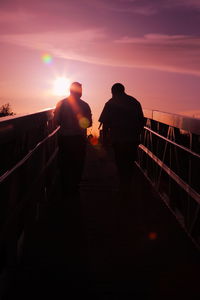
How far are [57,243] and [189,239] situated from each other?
1.41m

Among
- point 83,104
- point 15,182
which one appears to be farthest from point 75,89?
point 15,182

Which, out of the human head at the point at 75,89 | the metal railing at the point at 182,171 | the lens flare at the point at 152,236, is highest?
the human head at the point at 75,89

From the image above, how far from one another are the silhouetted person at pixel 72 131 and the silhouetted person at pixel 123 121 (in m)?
0.60

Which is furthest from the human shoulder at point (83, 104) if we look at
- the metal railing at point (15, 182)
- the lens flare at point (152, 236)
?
the lens flare at point (152, 236)

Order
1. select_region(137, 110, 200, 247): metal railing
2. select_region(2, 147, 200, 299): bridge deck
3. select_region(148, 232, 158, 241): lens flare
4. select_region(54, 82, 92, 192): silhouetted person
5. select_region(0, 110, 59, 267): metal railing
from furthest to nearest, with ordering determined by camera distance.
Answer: select_region(54, 82, 92, 192): silhouetted person, select_region(148, 232, 158, 241): lens flare, select_region(137, 110, 200, 247): metal railing, select_region(2, 147, 200, 299): bridge deck, select_region(0, 110, 59, 267): metal railing

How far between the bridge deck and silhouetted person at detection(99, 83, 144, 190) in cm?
75

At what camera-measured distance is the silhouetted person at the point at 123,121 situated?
29.4 feet

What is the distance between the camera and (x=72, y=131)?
31.2ft

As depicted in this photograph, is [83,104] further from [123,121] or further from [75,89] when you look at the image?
[123,121]

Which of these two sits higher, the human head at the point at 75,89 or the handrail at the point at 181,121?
the human head at the point at 75,89

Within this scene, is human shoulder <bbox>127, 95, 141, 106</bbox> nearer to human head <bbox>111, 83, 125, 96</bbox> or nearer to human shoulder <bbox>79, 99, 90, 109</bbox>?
human head <bbox>111, 83, 125, 96</bbox>

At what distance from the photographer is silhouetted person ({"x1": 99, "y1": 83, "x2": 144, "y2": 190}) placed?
8961 millimetres

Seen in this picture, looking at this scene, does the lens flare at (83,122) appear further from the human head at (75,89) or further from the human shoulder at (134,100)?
the human shoulder at (134,100)

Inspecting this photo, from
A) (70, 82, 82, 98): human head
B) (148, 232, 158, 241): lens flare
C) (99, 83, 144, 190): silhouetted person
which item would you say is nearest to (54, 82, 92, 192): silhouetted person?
(70, 82, 82, 98): human head
